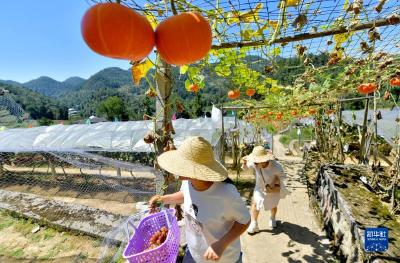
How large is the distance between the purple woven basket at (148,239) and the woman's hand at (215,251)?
0.34 meters

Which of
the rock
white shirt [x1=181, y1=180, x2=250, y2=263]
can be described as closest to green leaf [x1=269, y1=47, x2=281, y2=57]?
white shirt [x1=181, y1=180, x2=250, y2=263]

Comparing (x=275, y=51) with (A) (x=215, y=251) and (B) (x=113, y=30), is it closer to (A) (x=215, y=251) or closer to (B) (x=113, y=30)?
(A) (x=215, y=251)

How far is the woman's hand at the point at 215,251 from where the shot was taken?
171cm

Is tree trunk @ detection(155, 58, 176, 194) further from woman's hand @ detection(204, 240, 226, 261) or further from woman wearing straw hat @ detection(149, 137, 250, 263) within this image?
woman's hand @ detection(204, 240, 226, 261)

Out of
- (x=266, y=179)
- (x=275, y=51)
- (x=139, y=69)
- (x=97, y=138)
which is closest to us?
(x=139, y=69)

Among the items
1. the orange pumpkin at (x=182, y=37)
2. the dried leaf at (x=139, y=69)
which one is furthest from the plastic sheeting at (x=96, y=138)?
the orange pumpkin at (x=182, y=37)

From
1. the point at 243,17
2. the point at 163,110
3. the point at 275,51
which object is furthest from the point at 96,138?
the point at 243,17

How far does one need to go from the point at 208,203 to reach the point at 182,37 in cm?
128

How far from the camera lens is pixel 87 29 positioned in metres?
0.87

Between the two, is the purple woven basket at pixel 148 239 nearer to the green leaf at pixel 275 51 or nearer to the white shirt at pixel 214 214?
the white shirt at pixel 214 214

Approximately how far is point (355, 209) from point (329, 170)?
137 centimetres

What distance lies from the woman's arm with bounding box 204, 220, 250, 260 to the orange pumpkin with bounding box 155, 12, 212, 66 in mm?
1251

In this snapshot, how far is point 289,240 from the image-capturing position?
4074 mm

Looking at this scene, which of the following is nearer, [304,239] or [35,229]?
[304,239]
